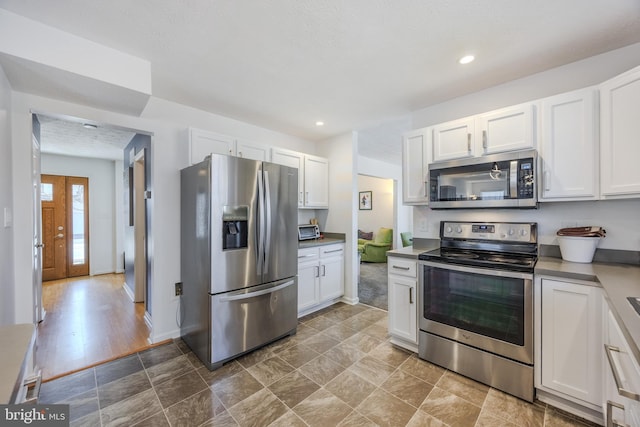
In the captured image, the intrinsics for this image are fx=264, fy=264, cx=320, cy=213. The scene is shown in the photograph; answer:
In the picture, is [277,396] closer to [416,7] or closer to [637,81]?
[416,7]

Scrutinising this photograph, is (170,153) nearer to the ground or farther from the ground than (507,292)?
farther from the ground

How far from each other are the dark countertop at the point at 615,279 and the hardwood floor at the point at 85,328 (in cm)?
336

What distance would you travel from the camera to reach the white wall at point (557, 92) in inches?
74.2

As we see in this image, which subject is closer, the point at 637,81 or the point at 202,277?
the point at 637,81

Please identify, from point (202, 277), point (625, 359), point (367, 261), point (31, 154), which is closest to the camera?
point (625, 359)

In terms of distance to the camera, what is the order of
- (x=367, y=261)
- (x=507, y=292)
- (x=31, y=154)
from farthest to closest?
(x=367, y=261)
(x=31, y=154)
(x=507, y=292)

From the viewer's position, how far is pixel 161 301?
8.77 ft

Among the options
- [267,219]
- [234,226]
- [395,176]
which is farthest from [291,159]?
[395,176]

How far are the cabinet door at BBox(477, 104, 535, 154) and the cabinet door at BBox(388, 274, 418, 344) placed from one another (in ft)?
4.41

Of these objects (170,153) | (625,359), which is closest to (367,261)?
(170,153)

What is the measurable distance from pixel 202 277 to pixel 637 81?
3302 millimetres

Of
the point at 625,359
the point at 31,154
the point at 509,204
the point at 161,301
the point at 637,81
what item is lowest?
the point at 161,301

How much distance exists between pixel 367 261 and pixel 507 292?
503 cm

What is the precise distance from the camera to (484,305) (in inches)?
78.5
